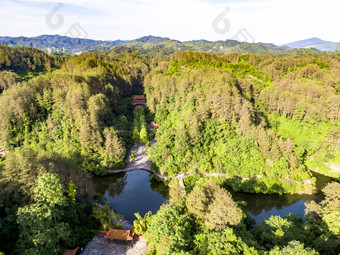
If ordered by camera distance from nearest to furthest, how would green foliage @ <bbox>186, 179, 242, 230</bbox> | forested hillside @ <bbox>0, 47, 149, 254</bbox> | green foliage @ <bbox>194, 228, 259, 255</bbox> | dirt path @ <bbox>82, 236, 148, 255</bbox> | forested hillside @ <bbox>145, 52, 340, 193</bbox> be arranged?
green foliage @ <bbox>194, 228, 259, 255</bbox>
green foliage @ <bbox>186, 179, 242, 230</bbox>
forested hillside @ <bbox>0, 47, 149, 254</bbox>
dirt path @ <bbox>82, 236, 148, 255</bbox>
forested hillside @ <bbox>145, 52, 340, 193</bbox>

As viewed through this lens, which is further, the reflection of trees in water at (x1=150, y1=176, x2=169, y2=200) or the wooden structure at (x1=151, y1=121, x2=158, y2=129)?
the wooden structure at (x1=151, y1=121, x2=158, y2=129)

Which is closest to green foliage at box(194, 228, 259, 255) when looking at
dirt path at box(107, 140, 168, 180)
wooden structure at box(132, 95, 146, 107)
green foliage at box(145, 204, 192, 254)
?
green foliage at box(145, 204, 192, 254)

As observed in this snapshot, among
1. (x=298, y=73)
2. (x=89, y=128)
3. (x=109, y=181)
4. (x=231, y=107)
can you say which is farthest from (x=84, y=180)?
(x=298, y=73)

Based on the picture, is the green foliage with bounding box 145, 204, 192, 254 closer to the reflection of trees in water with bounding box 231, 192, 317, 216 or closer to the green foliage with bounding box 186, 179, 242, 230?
the green foliage with bounding box 186, 179, 242, 230

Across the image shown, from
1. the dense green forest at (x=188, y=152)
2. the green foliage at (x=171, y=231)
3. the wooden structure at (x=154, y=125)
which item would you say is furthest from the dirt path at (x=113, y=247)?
the wooden structure at (x=154, y=125)

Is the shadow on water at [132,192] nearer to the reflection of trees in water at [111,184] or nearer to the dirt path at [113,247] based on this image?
the reflection of trees in water at [111,184]

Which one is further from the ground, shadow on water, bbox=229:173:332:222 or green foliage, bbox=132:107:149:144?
green foliage, bbox=132:107:149:144
